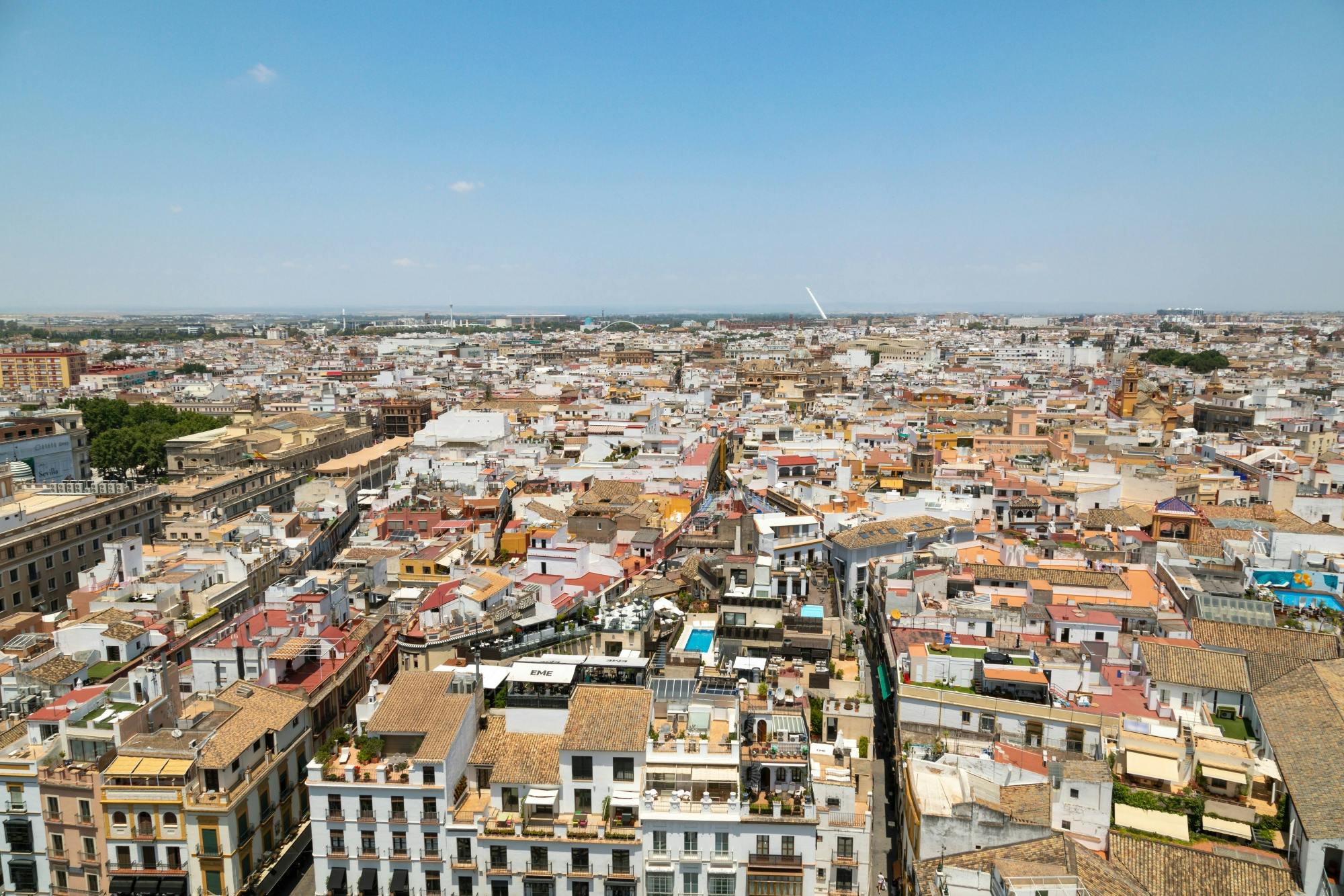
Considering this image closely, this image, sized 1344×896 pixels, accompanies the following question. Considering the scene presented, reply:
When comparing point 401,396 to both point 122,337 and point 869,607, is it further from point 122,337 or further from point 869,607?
point 122,337

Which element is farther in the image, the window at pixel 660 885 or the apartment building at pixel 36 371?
the apartment building at pixel 36 371

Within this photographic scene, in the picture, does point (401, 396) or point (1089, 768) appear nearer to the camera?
point (1089, 768)

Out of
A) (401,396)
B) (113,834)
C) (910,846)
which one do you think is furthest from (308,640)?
(401,396)

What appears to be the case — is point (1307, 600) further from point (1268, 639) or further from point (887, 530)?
point (887, 530)

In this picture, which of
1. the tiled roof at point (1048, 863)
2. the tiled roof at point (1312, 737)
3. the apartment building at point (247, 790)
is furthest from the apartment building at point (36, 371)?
the tiled roof at point (1312, 737)

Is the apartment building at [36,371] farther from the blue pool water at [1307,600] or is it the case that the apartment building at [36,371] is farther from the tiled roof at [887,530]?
the blue pool water at [1307,600]

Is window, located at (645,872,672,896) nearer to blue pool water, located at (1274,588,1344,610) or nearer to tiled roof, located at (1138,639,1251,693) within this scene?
tiled roof, located at (1138,639,1251,693)

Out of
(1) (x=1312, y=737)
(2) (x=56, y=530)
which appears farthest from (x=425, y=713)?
(2) (x=56, y=530)
